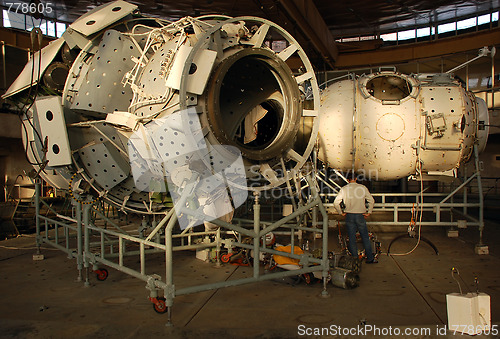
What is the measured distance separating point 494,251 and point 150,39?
19.2ft

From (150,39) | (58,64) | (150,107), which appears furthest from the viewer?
(58,64)

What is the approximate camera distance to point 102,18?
4219 millimetres

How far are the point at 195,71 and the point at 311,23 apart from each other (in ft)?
24.8

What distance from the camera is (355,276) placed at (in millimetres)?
4305

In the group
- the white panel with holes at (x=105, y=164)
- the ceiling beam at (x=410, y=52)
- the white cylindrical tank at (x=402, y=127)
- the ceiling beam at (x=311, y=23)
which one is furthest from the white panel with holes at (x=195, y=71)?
the ceiling beam at (x=410, y=52)

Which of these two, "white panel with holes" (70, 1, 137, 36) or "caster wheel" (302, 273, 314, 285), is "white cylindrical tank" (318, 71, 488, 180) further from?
"white panel with holes" (70, 1, 137, 36)

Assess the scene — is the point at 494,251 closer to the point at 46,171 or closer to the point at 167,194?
the point at 167,194

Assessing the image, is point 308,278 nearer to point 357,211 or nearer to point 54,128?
point 357,211

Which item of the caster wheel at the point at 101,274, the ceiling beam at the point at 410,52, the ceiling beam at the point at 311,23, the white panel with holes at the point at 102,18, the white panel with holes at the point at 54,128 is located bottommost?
the caster wheel at the point at 101,274

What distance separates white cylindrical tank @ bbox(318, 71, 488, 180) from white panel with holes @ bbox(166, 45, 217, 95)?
12.5 feet

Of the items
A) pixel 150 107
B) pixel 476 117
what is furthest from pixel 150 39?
pixel 476 117

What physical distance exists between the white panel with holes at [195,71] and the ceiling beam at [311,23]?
547 centimetres

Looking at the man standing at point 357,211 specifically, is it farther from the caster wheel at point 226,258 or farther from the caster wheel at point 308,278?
the caster wheel at point 226,258

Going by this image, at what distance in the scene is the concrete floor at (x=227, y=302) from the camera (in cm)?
321
